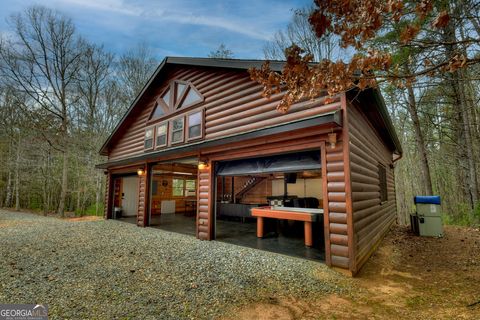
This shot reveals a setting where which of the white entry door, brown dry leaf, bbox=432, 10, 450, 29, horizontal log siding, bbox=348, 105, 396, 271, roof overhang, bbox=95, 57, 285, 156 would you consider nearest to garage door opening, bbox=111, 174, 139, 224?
the white entry door

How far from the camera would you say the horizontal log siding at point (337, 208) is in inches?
156

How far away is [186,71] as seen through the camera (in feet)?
27.4

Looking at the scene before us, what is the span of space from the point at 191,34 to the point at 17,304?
11.0 meters

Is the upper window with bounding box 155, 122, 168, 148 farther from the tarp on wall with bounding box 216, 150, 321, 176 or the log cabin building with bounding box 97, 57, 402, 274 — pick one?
the tarp on wall with bounding box 216, 150, 321, 176

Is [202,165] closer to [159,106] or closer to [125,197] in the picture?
[159,106]

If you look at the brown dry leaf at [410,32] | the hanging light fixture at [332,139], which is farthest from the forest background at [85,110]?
the brown dry leaf at [410,32]

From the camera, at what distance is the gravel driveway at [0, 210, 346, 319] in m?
2.67

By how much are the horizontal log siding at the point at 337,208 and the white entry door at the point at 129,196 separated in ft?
38.3

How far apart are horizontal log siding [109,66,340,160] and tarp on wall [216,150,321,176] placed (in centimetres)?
87

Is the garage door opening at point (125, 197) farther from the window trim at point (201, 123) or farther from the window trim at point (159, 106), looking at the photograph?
the window trim at point (201, 123)

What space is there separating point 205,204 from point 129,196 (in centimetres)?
803

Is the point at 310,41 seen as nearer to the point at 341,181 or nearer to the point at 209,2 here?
the point at 209,2

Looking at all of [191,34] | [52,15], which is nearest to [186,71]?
[191,34]

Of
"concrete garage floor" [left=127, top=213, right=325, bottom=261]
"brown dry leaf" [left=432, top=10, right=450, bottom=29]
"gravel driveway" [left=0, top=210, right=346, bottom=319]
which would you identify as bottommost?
"concrete garage floor" [left=127, top=213, right=325, bottom=261]
